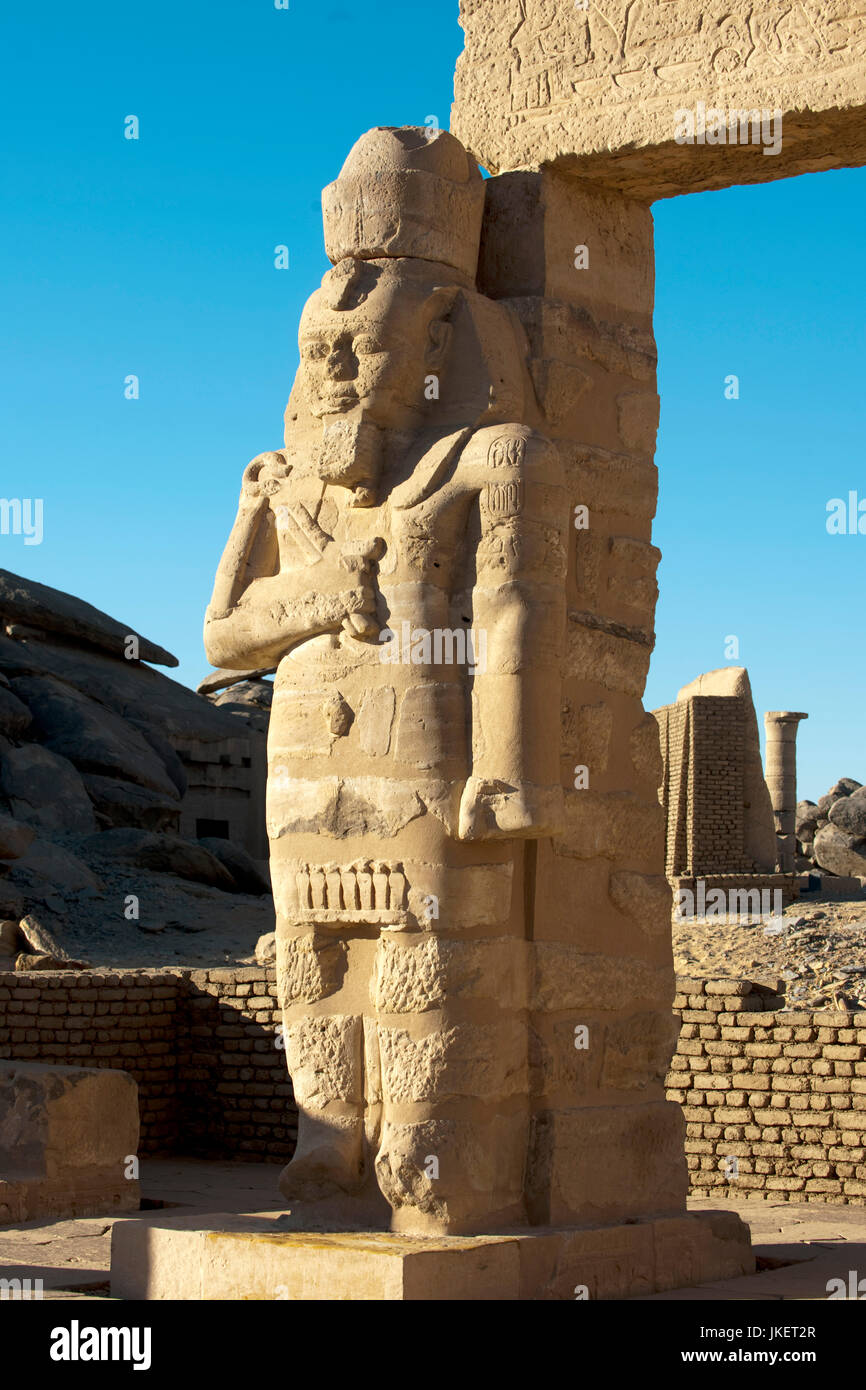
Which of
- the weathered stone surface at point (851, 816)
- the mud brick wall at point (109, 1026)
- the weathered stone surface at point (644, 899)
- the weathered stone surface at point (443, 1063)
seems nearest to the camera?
the weathered stone surface at point (443, 1063)

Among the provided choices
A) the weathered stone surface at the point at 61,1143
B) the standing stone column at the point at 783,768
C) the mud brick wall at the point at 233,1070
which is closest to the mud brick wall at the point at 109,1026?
the mud brick wall at the point at 233,1070

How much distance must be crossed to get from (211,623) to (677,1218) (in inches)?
94.5

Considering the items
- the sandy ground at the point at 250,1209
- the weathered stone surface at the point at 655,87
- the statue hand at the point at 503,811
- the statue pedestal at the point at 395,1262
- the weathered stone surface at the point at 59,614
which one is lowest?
the sandy ground at the point at 250,1209

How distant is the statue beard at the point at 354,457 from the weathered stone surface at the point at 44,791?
50.5 ft

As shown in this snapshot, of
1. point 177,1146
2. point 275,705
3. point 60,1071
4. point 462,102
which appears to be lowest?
point 177,1146

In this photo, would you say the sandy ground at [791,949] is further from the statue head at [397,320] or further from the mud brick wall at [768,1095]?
the statue head at [397,320]

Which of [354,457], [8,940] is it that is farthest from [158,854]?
[354,457]

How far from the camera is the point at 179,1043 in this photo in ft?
37.4

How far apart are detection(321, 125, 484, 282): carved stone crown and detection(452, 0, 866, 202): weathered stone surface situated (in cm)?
35

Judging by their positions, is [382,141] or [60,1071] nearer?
[382,141]

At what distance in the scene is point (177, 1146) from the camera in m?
11.4

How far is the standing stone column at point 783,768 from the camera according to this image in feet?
95.1
